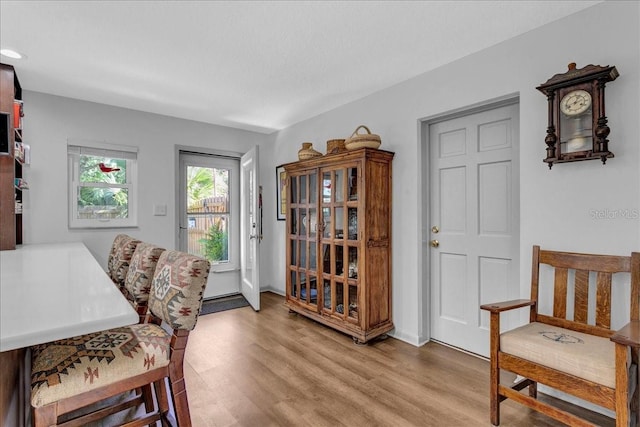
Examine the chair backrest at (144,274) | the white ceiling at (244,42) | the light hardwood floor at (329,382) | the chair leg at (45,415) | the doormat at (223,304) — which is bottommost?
the doormat at (223,304)

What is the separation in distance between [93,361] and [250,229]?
277 cm

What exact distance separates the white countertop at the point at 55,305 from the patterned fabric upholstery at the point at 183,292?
201 mm

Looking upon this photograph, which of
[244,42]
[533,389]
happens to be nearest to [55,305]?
[244,42]

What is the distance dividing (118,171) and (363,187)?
272 cm

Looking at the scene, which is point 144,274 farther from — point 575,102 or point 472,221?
point 575,102

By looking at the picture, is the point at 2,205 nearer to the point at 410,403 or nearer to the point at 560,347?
the point at 410,403

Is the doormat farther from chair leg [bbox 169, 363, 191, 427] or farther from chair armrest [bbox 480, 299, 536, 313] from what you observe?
chair armrest [bbox 480, 299, 536, 313]

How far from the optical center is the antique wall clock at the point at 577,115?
5.74 feet

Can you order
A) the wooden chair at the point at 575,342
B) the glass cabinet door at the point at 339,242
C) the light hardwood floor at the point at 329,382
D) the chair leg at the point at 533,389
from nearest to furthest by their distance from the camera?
the wooden chair at the point at 575,342 → the light hardwood floor at the point at 329,382 → the chair leg at the point at 533,389 → the glass cabinet door at the point at 339,242

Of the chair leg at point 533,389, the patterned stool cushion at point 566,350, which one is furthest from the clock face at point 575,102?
the chair leg at point 533,389

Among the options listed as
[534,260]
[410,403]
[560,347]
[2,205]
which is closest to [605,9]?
[534,260]

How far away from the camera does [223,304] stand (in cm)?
402

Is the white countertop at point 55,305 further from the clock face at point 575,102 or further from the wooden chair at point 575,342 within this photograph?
the clock face at point 575,102

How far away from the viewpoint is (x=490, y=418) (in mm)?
1730
